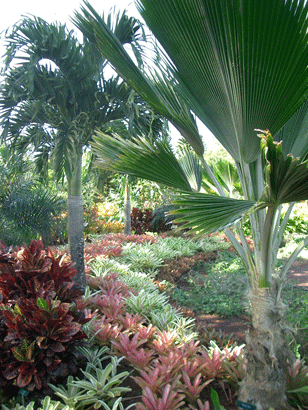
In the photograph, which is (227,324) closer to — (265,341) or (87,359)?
(87,359)

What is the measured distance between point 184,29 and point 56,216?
4630 mm

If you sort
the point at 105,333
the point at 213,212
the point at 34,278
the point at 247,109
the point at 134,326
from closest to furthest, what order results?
the point at 213,212 → the point at 247,109 → the point at 34,278 → the point at 105,333 → the point at 134,326

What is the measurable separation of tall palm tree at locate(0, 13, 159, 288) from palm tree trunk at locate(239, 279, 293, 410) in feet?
8.56

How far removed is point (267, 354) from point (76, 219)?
10.1 ft

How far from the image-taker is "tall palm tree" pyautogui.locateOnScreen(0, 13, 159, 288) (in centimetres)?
391

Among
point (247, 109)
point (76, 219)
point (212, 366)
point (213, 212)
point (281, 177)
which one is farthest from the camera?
point (76, 219)

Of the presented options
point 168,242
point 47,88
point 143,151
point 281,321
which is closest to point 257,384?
point 281,321

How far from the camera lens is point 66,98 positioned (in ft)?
14.3

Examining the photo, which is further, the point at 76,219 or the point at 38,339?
the point at 76,219

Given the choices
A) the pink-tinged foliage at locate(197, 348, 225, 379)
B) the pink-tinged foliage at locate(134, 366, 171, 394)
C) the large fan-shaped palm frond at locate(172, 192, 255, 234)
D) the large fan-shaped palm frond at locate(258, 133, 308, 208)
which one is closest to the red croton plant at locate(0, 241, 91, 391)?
the pink-tinged foliage at locate(134, 366, 171, 394)

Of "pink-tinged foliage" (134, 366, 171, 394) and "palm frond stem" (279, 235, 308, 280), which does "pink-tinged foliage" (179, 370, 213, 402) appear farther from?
"palm frond stem" (279, 235, 308, 280)

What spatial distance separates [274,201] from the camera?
4.58 feet

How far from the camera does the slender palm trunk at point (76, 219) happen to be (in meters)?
4.22

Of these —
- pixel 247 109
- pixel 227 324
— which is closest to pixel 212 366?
pixel 247 109
